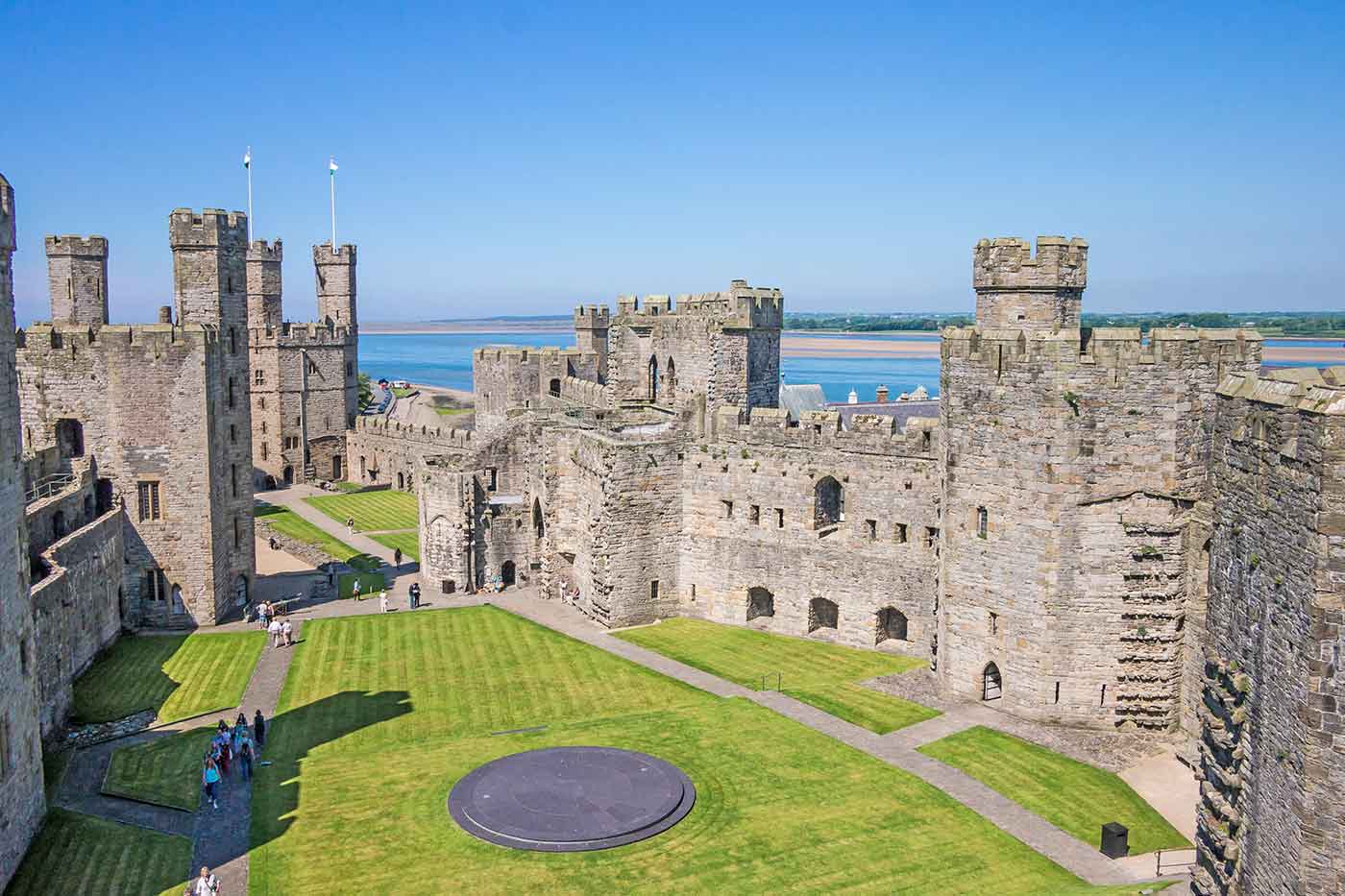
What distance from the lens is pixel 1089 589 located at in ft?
77.2

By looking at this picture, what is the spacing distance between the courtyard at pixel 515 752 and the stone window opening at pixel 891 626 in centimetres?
92

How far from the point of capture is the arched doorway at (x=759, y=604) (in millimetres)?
33281

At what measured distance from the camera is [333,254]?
67.5 meters

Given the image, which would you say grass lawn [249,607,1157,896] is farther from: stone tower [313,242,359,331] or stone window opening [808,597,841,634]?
stone tower [313,242,359,331]

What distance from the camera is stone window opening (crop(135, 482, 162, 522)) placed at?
33438 mm

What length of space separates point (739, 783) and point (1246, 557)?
38.2 feet

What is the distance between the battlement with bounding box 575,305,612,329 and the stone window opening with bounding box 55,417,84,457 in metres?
25.9

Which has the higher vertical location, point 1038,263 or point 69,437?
point 1038,263

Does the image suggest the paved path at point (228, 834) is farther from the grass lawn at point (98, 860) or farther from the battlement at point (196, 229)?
the battlement at point (196, 229)

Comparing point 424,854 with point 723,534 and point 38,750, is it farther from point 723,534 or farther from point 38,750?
point 723,534

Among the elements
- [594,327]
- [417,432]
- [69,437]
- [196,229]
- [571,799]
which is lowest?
[571,799]

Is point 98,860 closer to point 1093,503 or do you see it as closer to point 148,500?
point 148,500

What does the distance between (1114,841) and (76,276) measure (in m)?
43.8

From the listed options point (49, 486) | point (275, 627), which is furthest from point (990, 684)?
point (49, 486)
